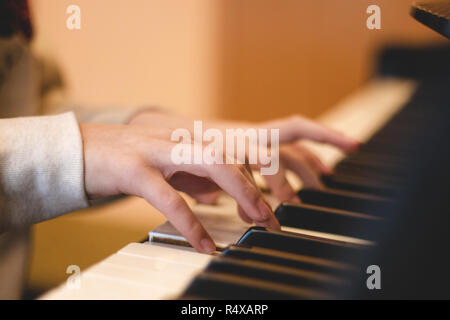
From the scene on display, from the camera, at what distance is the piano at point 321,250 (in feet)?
1.15

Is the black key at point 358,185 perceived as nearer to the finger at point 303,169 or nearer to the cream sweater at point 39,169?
the finger at point 303,169

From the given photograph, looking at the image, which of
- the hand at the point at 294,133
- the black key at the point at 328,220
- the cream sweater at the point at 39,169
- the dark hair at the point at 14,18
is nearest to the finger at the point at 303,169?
the hand at the point at 294,133

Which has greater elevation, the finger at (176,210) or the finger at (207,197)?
the finger at (176,210)

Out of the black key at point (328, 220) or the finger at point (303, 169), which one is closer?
the black key at point (328, 220)

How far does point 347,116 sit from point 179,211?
0.91 m

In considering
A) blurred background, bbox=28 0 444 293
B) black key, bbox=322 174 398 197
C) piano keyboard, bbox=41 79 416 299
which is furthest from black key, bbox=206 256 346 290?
blurred background, bbox=28 0 444 293

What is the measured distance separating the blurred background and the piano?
55.1 inches

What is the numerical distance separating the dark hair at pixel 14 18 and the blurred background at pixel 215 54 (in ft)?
4.09

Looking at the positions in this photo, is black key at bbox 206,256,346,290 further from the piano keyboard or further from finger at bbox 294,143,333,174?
finger at bbox 294,143,333,174

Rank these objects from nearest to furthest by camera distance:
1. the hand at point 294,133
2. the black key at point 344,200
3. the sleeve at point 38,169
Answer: the sleeve at point 38,169
the black key at point 344,200
the hand at point 294,133

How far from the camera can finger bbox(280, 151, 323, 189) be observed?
25.4 inches

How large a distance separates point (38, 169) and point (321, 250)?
306 millimetres
